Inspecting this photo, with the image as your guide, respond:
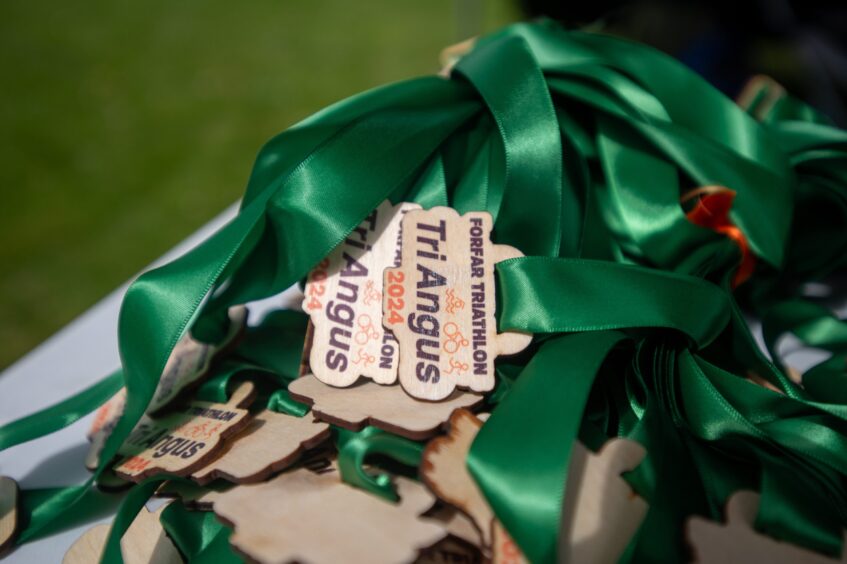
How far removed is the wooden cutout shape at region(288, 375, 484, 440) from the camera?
0.65m

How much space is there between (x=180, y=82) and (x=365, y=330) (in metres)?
2.34

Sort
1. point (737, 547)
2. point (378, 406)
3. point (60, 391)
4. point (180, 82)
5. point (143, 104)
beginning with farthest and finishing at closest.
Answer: point (180, 82) < point (143, 104) < point (60, 391) < point (378, 406) < point (737, 547)

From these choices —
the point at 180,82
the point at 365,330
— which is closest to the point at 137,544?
the point at 365,330

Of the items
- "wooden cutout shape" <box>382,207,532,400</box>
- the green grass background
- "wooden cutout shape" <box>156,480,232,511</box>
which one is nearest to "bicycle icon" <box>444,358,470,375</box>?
"wooden cutout shape" <box>382,207,532,400</box>

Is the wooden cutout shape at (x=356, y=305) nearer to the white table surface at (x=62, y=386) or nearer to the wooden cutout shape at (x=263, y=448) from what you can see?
the wooden cutout shape at (x=263, y=448)

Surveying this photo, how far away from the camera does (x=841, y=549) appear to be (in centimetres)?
60

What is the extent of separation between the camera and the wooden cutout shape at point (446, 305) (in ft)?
2.31

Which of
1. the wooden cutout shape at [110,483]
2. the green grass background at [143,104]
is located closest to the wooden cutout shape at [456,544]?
the wooden cutout shape at [110,483]

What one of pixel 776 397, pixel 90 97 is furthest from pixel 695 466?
pixel 90 97

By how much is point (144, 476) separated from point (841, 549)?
1.84 feet

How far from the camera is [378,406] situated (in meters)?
0.68

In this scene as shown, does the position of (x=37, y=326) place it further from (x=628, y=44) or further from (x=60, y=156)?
(x=628, y=44)

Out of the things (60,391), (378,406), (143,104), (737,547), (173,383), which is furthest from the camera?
(143,104)

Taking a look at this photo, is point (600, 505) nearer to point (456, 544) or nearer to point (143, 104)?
point (456, 544)
